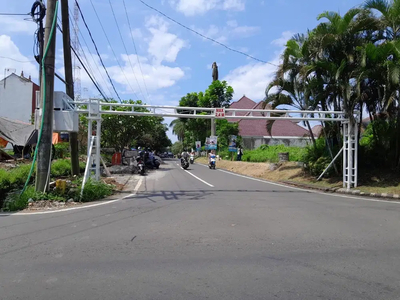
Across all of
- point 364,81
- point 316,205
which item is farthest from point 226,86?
point 316,205

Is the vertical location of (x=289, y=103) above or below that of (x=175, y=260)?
above

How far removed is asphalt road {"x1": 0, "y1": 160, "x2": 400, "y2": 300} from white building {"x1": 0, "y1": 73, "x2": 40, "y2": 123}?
42007 millimetres

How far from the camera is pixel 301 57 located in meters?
17.5

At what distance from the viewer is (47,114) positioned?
11.2 m

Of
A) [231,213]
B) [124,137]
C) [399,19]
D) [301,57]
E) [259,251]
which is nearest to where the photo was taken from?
[259,251]

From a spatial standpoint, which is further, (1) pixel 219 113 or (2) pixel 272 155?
(2) pixel 272 155

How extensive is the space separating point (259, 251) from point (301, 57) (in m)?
13.8

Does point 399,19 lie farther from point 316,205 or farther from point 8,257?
point 8,257

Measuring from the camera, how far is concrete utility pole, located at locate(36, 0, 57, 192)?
36.4 feet

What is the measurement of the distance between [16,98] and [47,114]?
1581 inches

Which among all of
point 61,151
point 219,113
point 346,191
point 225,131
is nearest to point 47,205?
point 219,113

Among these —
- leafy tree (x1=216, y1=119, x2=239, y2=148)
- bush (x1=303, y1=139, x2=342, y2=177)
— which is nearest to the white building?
leafy tree (x1=216, y1=119, x2=239, y2=148)

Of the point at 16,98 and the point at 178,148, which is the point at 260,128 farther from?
the point at 178,148

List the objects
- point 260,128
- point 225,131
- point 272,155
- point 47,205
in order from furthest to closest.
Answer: point 260,128, point 225,131, point 272,155, point 47,205
